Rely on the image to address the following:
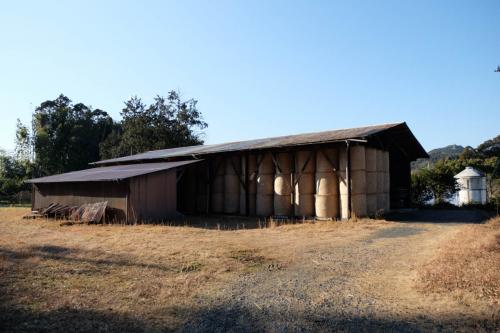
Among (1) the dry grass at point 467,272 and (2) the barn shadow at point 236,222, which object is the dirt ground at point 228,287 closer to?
(1) the dry grass at point 467,272

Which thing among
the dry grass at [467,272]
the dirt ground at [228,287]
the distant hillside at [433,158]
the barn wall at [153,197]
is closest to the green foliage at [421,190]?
the distant hillside at [433,158]

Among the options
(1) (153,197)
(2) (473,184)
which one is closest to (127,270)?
(1) (153,197)

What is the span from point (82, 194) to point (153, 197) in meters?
4.51

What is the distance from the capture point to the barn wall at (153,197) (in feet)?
56.7

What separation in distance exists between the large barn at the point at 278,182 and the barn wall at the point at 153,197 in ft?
0.14

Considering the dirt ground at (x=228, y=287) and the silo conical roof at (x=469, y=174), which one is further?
the silo conical roof at (x=469, y=174)

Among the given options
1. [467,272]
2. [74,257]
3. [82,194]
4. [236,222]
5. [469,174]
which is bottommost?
[236,222]

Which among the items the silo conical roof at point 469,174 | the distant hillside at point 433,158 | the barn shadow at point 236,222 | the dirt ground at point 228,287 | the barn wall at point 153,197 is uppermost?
the distant hillside at point 433,158

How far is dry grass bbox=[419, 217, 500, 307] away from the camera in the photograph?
5.24 m

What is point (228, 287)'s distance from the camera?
21.0 feet

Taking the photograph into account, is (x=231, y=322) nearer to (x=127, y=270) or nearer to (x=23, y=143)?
(x=127, y=270)

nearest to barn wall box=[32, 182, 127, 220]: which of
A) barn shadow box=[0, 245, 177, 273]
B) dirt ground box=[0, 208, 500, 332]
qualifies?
dirt ground box=[0, 208, 500, 332]

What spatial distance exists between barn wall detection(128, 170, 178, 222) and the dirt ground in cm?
596

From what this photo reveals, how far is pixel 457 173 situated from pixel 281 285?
2623cm
